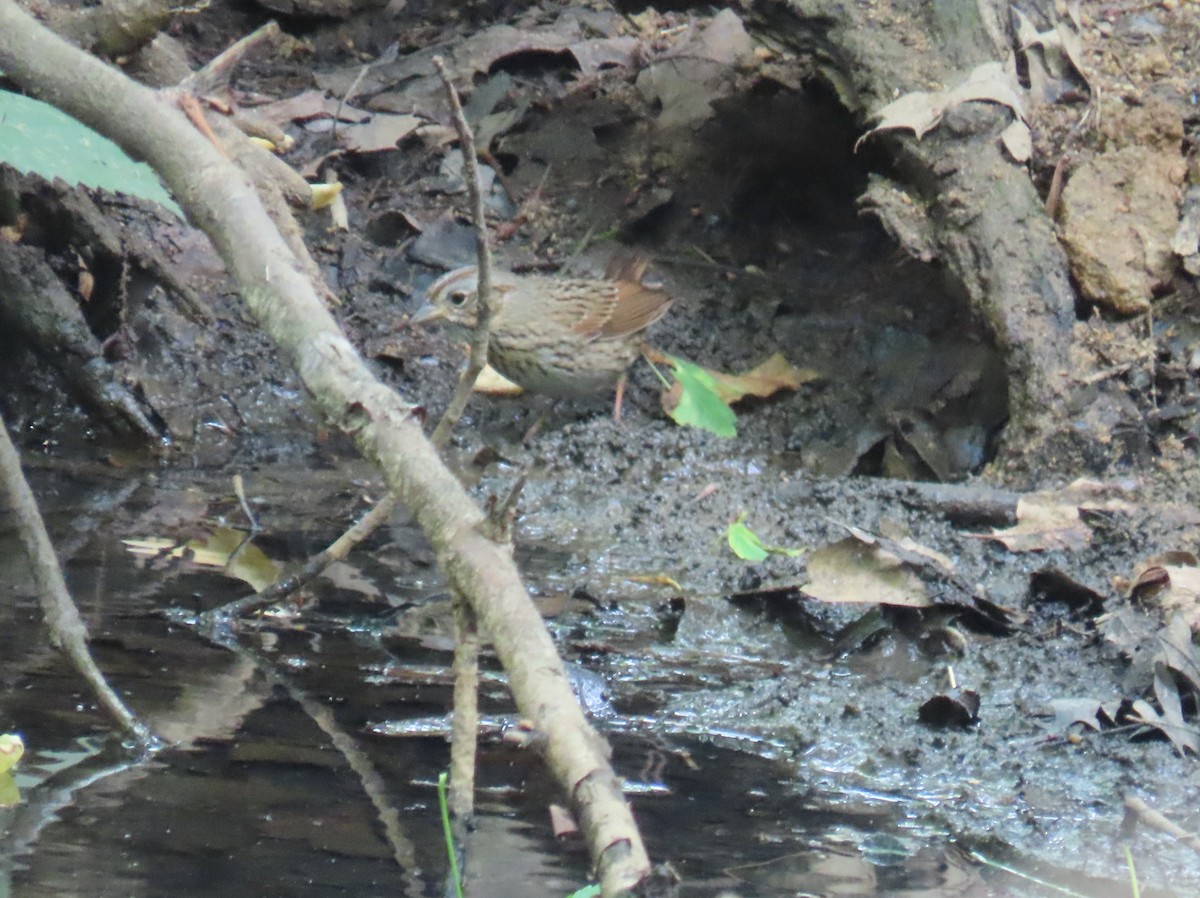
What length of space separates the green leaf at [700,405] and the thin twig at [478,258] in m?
3.26

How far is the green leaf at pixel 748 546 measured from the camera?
4.23m

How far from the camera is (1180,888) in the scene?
246 cm

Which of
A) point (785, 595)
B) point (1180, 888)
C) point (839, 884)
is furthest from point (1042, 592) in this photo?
point (839, 884)

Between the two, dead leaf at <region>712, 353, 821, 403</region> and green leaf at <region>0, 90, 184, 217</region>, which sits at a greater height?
green leaf at <region>0, 90, 184, 217</region>

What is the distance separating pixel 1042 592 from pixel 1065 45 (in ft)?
8.01

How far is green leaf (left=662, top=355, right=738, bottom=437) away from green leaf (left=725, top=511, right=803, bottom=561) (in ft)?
3.81

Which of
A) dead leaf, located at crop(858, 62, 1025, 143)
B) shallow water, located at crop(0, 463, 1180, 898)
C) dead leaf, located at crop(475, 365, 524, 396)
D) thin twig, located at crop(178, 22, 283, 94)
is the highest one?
thin twig, located at crop(178, 22, 283, 94)

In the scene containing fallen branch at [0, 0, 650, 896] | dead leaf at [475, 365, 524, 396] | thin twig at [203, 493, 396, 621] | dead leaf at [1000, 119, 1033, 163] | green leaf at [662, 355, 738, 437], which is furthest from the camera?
dead leaf at [475, 365, 524, 396]

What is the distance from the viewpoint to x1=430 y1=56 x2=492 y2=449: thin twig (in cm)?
201

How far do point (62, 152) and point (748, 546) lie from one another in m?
2.22

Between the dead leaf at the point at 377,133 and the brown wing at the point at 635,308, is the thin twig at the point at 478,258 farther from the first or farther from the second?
the dead leaf at the point at 377,133

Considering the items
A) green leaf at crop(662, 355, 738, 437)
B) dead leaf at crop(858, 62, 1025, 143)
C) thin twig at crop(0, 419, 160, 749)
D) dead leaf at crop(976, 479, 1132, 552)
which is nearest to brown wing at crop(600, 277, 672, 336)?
green leaf at crop(662, 355, 738, 437)

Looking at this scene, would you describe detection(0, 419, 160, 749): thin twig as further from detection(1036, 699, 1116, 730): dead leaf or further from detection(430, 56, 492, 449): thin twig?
detection(1036, 699, 1116, 730): dead leaf

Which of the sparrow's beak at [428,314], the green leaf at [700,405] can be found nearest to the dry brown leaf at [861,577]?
the green leaf at [700,405]
